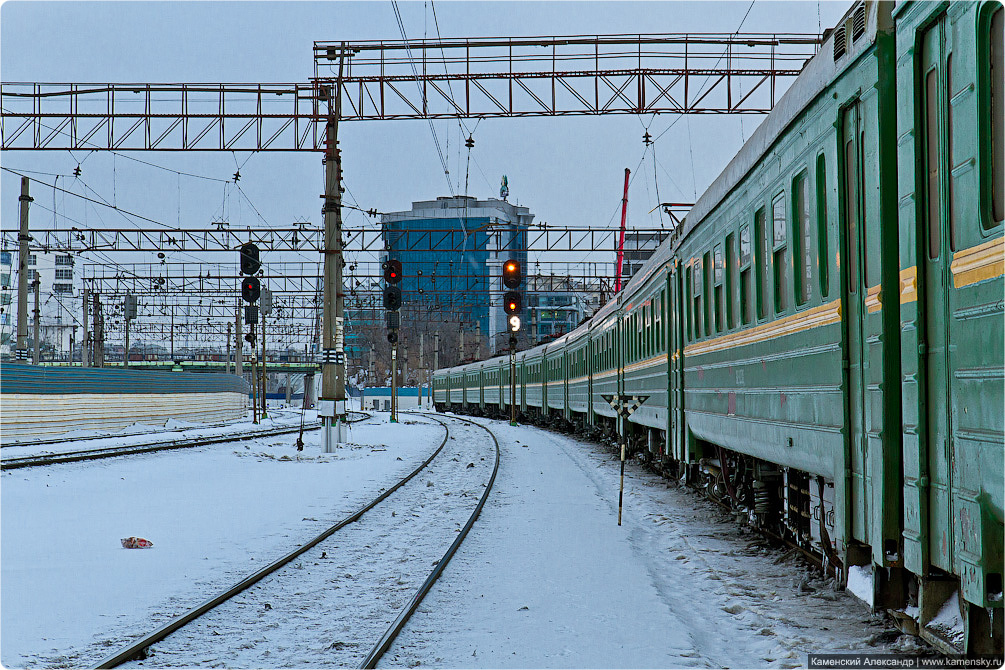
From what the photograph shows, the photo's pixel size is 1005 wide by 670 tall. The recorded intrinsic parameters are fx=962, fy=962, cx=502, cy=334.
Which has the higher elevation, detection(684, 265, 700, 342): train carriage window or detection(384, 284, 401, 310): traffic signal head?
detection(384, 284, 401, 310): traffic signal head

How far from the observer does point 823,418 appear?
236 inches

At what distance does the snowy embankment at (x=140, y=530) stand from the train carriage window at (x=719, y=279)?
4.99 m

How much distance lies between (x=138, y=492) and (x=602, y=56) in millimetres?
13131

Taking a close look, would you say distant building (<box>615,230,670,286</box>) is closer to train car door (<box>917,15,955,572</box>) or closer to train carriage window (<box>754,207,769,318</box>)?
train carriage window (<box>754,207,769,318</box>)

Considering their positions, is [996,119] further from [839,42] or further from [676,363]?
[676,363]

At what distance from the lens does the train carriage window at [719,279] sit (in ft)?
30.0

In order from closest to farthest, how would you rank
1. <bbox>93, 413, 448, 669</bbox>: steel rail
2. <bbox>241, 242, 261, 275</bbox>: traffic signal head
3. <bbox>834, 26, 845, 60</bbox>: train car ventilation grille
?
<bbox>834, 26, 845, 60</bbox>: train car ventilation grille
<bbox>93, 413, 448, 669</bbox>: steel rail
<bbox>241, 242, 261, 275</bbox>: traffic signal head

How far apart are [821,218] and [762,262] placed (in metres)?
1.57

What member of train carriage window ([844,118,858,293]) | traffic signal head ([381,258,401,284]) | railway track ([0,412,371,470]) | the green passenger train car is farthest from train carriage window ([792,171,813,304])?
traffic signal head ([381,258,401,284])

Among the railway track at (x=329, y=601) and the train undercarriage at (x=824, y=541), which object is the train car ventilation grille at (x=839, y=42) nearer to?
the train undercarriage at (x=824, y=541)

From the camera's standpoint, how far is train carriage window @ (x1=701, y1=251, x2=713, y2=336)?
9.77 m

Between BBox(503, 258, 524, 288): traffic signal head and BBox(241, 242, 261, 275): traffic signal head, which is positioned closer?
BBox(241, 242, 261, 275): traffic signal head

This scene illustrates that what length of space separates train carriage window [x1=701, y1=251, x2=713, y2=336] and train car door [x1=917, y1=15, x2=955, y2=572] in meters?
5.09

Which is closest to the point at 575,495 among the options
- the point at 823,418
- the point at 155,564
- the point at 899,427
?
the point at 155,564
